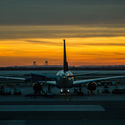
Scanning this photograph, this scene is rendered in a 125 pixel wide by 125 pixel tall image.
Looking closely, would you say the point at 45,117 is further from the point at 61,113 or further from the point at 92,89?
the point at 92,89

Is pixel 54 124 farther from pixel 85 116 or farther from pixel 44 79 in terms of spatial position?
pixel 44 79

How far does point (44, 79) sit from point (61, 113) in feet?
86.7

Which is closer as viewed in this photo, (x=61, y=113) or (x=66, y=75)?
(x=61, y=113)

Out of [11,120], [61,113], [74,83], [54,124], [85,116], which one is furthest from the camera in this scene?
[74,83]

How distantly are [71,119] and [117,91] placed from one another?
30343 millimetres

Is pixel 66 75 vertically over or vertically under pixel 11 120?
over

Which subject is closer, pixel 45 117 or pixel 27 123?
pixel 27 123

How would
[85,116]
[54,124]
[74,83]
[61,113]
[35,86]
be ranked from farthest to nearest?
[74,83] → [35,86] → [61,113] → [85,116] → [54,124]

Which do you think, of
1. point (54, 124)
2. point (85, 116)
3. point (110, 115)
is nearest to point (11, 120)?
point (54, 124)

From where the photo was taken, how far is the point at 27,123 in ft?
79.4

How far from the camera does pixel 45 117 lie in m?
27.3

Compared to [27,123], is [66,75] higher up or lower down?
higher up

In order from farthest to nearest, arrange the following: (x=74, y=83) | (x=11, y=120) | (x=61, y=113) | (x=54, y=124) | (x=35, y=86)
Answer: (x=74, y=83) → (x=35, y=86) → (x=61, y=113) → (x=11, y=120) → (x=54, y=124)

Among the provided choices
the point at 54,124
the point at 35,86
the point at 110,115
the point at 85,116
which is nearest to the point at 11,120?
the point at 54,124
